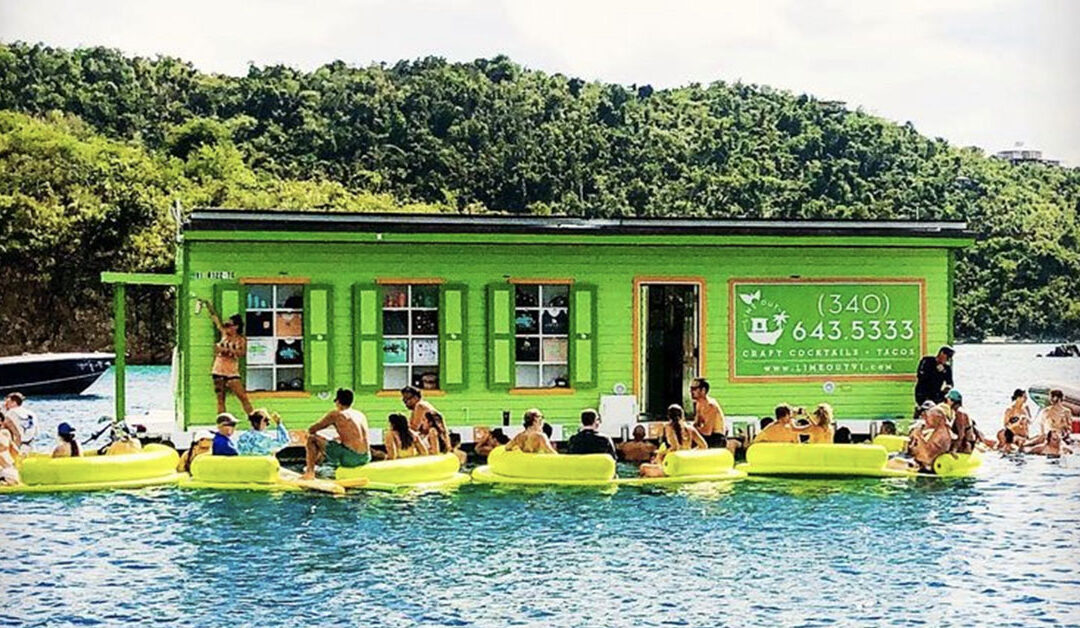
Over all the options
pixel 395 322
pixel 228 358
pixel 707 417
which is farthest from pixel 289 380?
pixel 707 417

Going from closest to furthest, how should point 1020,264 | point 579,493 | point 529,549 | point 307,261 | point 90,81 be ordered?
point 529,549, point 579,493, point 307,261, point 90,81, point 1020,264

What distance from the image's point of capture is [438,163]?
18078 millimetres

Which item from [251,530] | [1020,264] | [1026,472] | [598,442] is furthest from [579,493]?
[1020,264]

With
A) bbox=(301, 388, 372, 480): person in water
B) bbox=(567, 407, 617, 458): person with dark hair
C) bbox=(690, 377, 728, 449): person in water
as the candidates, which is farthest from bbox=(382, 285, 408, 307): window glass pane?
A: bbox=(690, 377, 728, 449): person in water

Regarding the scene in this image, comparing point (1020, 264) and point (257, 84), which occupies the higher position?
point (257, 84)

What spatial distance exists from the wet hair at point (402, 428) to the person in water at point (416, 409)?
20cm

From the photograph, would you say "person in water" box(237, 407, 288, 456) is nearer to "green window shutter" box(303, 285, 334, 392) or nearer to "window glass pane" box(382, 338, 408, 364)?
"green window shutter" box(303, 285, 334, 392)

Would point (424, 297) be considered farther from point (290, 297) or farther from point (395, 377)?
point (290, 297)

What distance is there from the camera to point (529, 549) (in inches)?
349

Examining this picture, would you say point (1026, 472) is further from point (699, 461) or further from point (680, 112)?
point (680, 112)

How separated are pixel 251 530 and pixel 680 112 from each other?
12493 mm

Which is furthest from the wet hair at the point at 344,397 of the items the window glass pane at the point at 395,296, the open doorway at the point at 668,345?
the open doorway at the point at 668,345

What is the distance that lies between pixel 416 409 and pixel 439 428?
21cm

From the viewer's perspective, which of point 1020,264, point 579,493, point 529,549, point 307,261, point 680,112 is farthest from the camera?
point 680,112
